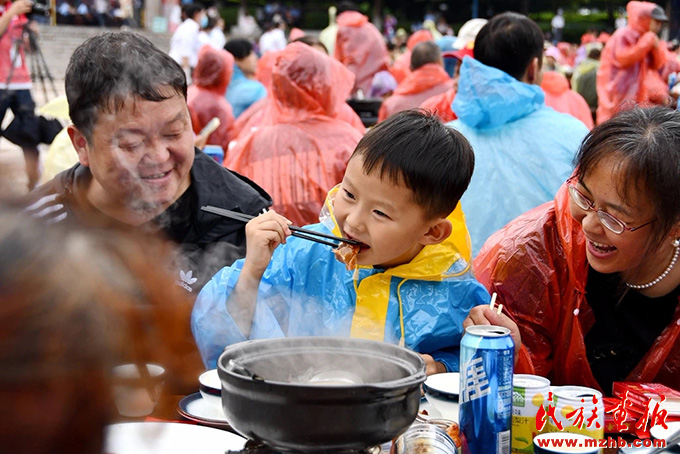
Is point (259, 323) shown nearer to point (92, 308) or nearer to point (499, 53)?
point (92, 308)

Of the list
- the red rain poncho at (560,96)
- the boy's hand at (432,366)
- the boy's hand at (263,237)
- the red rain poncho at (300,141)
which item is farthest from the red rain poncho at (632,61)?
the boy's hand at (263,237)

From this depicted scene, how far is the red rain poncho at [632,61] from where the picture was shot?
873 cm

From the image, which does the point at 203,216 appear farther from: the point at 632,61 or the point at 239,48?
the point at 632,61

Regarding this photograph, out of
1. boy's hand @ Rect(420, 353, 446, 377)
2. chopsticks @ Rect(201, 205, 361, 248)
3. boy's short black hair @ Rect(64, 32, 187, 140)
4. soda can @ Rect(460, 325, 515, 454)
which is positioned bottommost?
boy's hand @ Rect(420, 353, 446, 377)

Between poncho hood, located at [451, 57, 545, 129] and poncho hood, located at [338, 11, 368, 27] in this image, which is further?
poncho hood, located at [338, 11, 368, 27]

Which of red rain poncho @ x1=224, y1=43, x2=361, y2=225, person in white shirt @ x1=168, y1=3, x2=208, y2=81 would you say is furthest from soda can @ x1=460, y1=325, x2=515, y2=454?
person in white shirt @ x1=168, y1=3, x2=208, y2=81

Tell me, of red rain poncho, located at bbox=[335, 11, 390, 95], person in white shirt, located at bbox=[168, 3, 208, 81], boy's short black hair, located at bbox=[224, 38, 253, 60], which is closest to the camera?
boy's short black hair, located at bbox=[224, 38, 253, 60]

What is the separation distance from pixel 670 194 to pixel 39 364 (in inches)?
68.4

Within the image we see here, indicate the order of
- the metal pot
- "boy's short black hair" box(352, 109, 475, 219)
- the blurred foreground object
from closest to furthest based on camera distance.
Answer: the blurred foreground object, the metal pot, "boy's short black hair" box(352, 109, 475, 219)

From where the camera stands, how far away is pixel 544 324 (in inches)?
88.7

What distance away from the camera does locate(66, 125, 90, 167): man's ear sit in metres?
2.36

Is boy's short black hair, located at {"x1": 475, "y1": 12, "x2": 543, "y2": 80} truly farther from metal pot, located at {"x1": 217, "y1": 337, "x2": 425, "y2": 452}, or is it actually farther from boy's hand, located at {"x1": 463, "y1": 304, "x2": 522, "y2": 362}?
metal pot, located at {"x1": 217, "y1": 337, "x2": 425, "y2": 452}

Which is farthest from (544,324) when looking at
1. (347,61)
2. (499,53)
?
(347,61)

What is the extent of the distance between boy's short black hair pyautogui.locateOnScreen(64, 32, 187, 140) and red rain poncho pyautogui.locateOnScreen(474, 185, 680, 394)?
1169 millimetres
